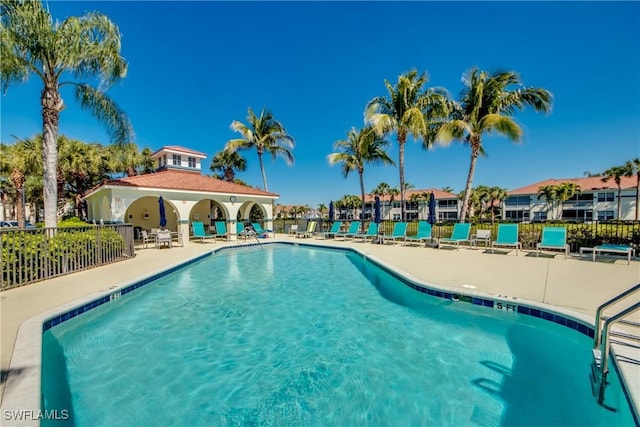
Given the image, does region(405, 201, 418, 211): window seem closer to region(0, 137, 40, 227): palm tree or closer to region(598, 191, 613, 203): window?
region(598, 191, 613, 203): window

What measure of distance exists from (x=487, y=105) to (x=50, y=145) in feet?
59.3

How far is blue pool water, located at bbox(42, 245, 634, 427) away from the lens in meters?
2.76

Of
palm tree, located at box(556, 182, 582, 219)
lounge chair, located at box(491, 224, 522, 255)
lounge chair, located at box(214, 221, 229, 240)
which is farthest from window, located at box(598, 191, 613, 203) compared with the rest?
lounge chair, located at box(214, 221, 229, 240)

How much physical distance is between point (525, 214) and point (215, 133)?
4820cm

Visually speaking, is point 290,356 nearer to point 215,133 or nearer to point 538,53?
point 538,53

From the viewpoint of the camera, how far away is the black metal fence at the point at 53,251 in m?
5.76

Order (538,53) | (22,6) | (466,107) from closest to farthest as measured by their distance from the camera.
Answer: (22,6), (538,53), (466,107)

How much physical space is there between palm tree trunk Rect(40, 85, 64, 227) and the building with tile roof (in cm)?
425

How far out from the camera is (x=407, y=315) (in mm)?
5195

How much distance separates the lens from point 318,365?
366 centimetres

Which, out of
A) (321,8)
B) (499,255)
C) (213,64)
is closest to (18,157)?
(213,64)

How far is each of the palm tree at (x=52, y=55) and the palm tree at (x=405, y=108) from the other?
39.9 ft

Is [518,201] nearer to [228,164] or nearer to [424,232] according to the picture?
[424,232]

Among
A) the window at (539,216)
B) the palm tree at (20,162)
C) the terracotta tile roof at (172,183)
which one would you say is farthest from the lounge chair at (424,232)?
the window at (539,216)
